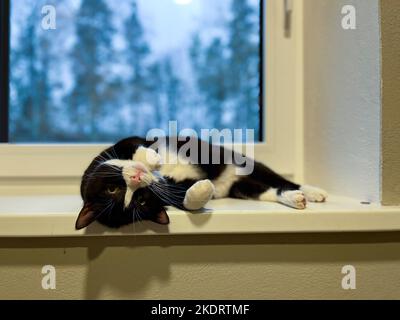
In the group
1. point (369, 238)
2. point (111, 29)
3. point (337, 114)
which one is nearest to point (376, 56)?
point (337, 114)

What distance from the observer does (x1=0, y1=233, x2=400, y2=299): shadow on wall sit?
0.80 metres

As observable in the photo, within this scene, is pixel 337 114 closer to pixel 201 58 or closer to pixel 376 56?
pixel 376 56

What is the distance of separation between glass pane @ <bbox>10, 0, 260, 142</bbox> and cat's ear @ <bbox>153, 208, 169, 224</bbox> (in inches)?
20.8

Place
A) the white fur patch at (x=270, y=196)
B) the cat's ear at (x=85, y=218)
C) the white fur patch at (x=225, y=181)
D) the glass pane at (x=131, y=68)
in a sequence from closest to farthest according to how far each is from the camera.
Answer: the cat's ear at (x=85, y=218) < the white fur patch at (x=270, y=196) < the white fur patch at (x=225, y=181) < the glass pane at (x=131, y=68)

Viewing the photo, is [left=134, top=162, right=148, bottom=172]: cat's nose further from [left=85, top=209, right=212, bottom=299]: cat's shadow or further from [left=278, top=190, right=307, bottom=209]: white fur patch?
[left=278, top=190, right=307, bottom=209]: white fur patch

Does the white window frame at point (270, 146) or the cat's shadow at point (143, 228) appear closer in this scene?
the cat's shadow at point (143, 228)

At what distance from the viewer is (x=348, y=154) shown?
936 mm

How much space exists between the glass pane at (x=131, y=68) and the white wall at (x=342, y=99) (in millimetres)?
198

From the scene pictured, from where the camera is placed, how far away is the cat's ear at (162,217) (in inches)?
30.1

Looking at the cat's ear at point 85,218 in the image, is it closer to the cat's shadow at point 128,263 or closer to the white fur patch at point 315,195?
the cat's shadow at point 128,263

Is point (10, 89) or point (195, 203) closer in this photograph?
point (195, 203)

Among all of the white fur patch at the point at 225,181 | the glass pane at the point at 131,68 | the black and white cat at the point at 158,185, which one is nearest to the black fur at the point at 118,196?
the black and white cat at the point at 158,185

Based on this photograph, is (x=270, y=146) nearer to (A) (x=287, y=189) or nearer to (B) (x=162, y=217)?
(A) (x=287, y=189)

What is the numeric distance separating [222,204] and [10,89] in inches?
31.2
